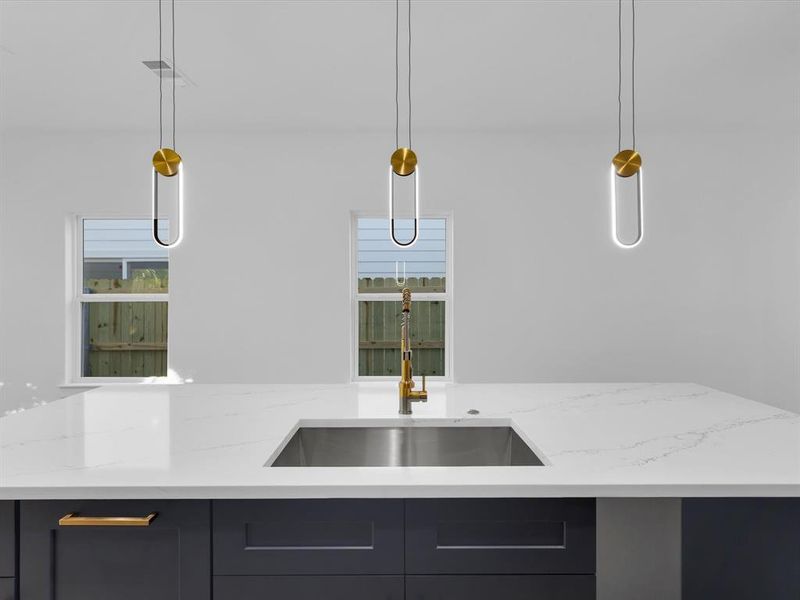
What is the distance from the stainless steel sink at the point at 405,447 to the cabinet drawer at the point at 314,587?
0.58 meters

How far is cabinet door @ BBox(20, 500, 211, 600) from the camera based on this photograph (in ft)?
3.72

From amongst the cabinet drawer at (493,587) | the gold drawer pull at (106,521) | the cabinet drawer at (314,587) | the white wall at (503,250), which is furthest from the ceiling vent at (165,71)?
the cabinet drawer at (493,587)

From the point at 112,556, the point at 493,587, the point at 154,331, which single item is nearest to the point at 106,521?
the point at 112,556

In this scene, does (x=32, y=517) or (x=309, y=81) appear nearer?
(x=32, y=517)

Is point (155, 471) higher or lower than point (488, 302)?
lower

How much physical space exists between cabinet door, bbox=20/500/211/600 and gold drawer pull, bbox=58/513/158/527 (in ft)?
0.07

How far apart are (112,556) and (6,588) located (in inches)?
8.5

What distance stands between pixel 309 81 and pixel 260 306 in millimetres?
1598

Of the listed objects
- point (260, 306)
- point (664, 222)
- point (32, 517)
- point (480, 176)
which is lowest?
point (32, 517)

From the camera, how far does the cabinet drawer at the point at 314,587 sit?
1134 millimetres

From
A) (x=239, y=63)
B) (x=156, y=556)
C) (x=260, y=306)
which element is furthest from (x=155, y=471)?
(x=260, y=306)

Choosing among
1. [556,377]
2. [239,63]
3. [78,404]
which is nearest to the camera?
[78,404]

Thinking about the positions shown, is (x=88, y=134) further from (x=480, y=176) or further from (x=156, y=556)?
(x=156, y=556)

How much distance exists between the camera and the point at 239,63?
2.80 meters
